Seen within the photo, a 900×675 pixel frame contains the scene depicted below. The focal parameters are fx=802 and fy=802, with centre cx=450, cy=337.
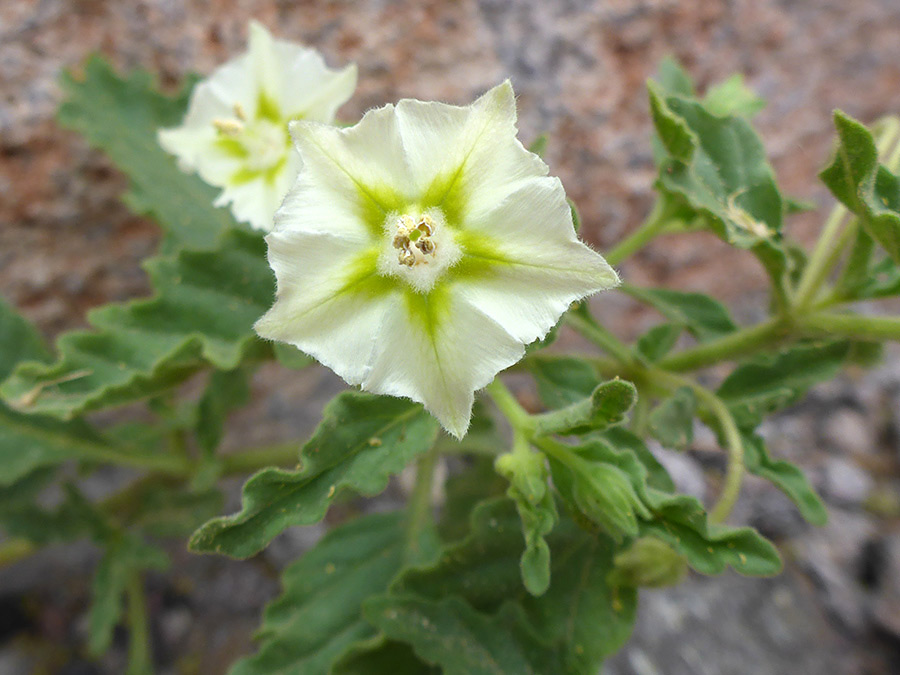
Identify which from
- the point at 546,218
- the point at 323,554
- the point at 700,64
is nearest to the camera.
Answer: the point at 546,218

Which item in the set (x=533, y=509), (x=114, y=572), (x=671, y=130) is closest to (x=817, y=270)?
(x=671, y=130)

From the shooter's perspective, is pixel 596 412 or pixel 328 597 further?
pixel 328 597

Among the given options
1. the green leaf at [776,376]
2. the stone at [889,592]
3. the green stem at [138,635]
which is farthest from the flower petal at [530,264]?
the stone at [889,592]

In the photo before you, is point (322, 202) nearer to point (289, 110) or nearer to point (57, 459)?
point (289, 110)

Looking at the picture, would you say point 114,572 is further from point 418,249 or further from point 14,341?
point 418,249

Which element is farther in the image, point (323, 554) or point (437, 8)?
point (437, 8)

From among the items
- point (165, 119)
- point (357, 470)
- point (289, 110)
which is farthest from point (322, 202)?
point (165, 119)
